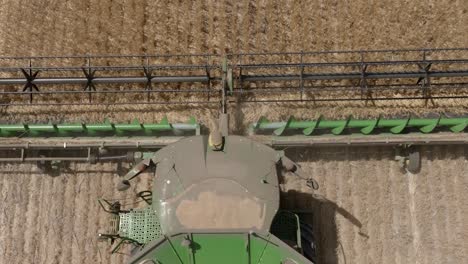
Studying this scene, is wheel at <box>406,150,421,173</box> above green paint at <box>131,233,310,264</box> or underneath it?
above

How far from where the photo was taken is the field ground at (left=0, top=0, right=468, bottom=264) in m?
6.59

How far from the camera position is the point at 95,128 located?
252 inches

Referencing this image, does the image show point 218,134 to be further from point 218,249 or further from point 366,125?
point 366,125

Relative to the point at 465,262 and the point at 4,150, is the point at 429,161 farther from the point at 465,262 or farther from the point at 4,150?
the point at 4,150

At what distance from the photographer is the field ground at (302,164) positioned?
6.59 metres

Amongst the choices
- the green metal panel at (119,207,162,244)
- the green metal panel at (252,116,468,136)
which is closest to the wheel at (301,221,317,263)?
the green metal panel at (252,116,468,136)

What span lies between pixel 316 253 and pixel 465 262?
185 cm

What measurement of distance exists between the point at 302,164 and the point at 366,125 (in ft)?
3.03

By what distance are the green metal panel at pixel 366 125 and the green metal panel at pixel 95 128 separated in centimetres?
99

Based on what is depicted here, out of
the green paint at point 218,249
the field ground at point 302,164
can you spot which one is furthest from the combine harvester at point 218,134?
the field ground at point 302,164

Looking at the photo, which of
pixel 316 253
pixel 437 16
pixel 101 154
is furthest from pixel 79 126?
pixel 437 16

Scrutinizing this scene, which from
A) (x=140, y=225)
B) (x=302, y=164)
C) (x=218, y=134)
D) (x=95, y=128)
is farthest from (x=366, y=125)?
(x=95, y=128)

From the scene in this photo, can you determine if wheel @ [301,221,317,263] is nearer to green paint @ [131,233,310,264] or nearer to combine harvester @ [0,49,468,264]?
combine harvester @ [0,49,468,264]

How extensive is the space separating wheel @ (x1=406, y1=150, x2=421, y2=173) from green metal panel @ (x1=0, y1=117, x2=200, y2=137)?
2.63m
